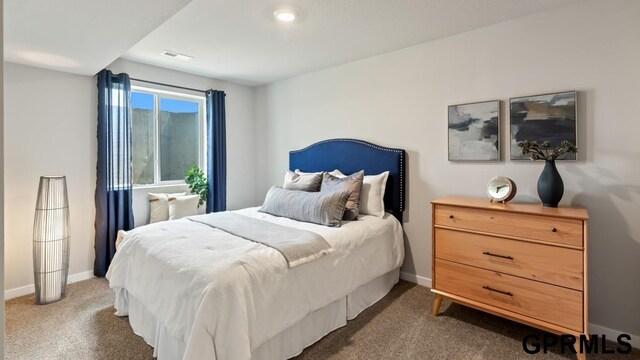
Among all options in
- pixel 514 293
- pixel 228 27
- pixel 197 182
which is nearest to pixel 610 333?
pixel 514 293

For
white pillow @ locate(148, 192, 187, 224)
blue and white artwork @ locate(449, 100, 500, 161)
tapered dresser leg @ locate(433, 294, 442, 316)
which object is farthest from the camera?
white pillow @ locate(148, 192, 187, 224)

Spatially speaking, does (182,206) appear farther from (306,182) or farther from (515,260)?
(515,260)

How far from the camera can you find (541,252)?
79.5 inches

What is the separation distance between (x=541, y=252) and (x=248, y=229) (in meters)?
2.04

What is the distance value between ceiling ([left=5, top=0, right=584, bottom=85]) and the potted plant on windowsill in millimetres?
1362

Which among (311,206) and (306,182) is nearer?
(311,206)

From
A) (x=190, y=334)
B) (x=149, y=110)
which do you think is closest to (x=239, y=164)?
(x=149, y=110)

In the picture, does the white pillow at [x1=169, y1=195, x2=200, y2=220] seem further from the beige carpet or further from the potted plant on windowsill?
the beige carpet

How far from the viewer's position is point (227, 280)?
1634mm

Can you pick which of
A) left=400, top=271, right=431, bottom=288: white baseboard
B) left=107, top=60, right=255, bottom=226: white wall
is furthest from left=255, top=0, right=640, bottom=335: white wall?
left=107, top=60, right=255, bottom=226: white wall

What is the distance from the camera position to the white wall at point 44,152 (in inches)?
112

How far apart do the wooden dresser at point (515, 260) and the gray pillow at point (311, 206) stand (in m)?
0.79

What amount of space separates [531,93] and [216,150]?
3.49m

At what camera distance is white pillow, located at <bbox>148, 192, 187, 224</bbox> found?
3.61 metres
